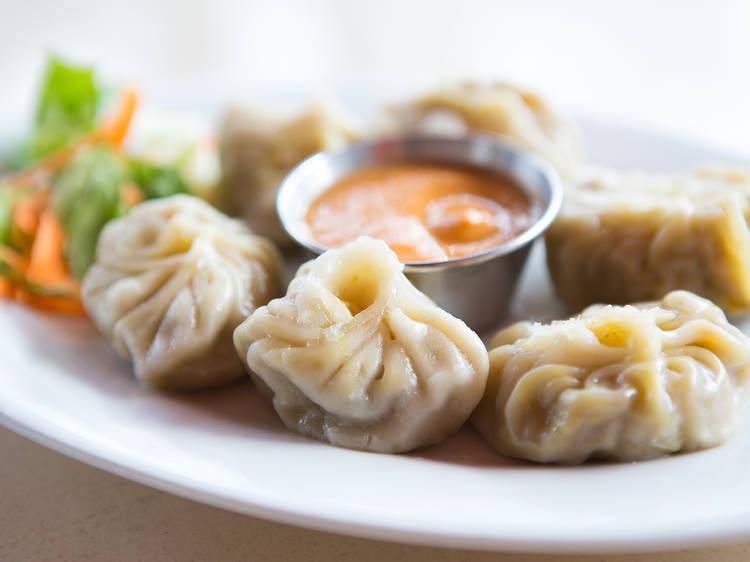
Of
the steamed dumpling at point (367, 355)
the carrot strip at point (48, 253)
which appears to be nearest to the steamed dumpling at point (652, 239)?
the steamed dumpling at point (367, 355)

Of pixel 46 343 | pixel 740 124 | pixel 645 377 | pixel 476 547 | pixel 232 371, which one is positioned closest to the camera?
pixel 476 547

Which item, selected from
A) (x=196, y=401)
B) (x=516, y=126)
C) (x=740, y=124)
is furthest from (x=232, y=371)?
(x=740, y=124)

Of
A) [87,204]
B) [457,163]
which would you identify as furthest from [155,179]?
[457,163]

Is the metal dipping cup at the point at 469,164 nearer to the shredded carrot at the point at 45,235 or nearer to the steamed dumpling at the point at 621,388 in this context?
the steamed dumpling at the point at 621,388

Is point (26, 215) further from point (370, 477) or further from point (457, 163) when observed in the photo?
point (370, 477)

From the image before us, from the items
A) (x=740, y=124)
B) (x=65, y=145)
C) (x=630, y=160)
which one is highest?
(x=65, y=145)

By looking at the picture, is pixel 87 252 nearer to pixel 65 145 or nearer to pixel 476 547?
pixel 65 145
